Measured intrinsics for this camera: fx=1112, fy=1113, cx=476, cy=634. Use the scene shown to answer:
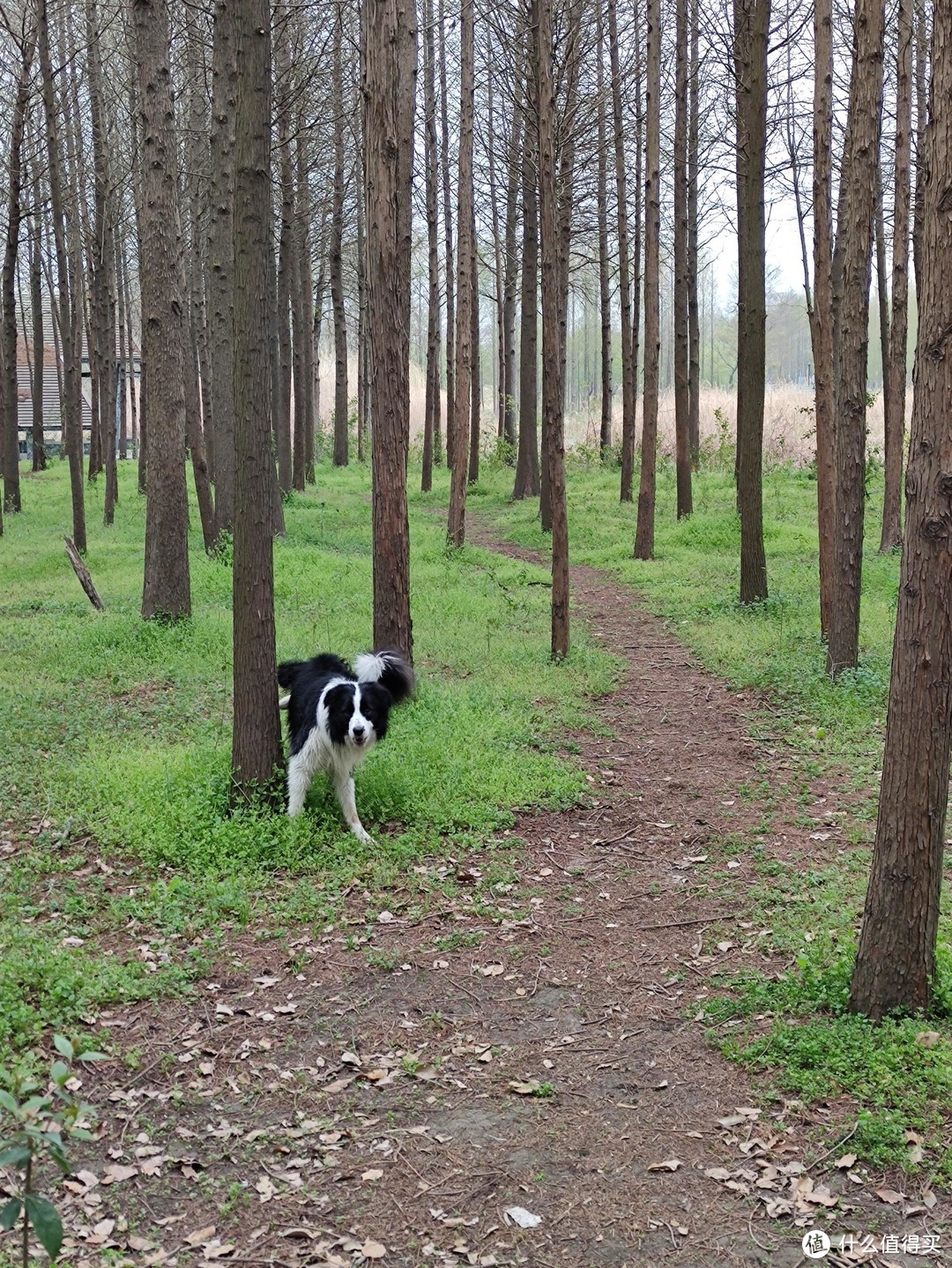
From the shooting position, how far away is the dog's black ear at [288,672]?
7875 millimetres

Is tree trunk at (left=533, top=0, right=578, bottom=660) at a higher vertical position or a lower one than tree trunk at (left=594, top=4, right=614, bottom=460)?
lower

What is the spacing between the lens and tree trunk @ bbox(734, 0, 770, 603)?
12438 mm

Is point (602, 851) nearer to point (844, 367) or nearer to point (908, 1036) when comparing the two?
point (908, 1036)

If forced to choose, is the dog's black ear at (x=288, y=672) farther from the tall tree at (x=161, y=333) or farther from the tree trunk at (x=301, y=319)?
the tree trunk at (x=301, y=319)

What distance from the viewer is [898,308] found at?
15.1 m

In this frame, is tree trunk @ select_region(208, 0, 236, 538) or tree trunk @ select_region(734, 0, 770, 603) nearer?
tree trunk @ select_region(734, 0, 770, 603)

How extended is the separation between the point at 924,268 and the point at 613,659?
305 inches

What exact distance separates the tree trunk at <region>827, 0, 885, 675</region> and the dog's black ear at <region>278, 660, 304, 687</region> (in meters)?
5.14

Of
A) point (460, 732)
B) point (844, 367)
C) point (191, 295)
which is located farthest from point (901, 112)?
point (191, 295)

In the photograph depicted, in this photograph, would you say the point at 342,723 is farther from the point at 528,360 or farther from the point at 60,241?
the point at 528,360

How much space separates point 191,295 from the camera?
2212 centimetres

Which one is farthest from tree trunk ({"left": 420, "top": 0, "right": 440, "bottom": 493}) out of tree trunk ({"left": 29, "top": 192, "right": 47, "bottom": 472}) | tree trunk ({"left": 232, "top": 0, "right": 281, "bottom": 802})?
tree trunk ({"left": 232, "top": 0, "right": 281, "bottom": 802})

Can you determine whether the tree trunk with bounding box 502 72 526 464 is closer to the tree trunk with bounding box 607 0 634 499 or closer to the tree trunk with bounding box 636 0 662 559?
the tree trunk with bounding box 607 0 634 499

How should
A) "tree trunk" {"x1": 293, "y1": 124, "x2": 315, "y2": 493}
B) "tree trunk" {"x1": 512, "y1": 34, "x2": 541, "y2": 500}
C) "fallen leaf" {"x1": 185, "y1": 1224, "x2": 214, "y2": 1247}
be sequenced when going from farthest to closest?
1. "tree trunk" {"x1": 293, "y1": 124, "x2": 315, "y2": 493}
2. "tree trunk" {"x1": 512, "y1": 34, "x2": 541, "y2": 500}
3. "fallen leaf" {"x1": 185, "y1": 1224, "x2": 214, "y2": 1247}
